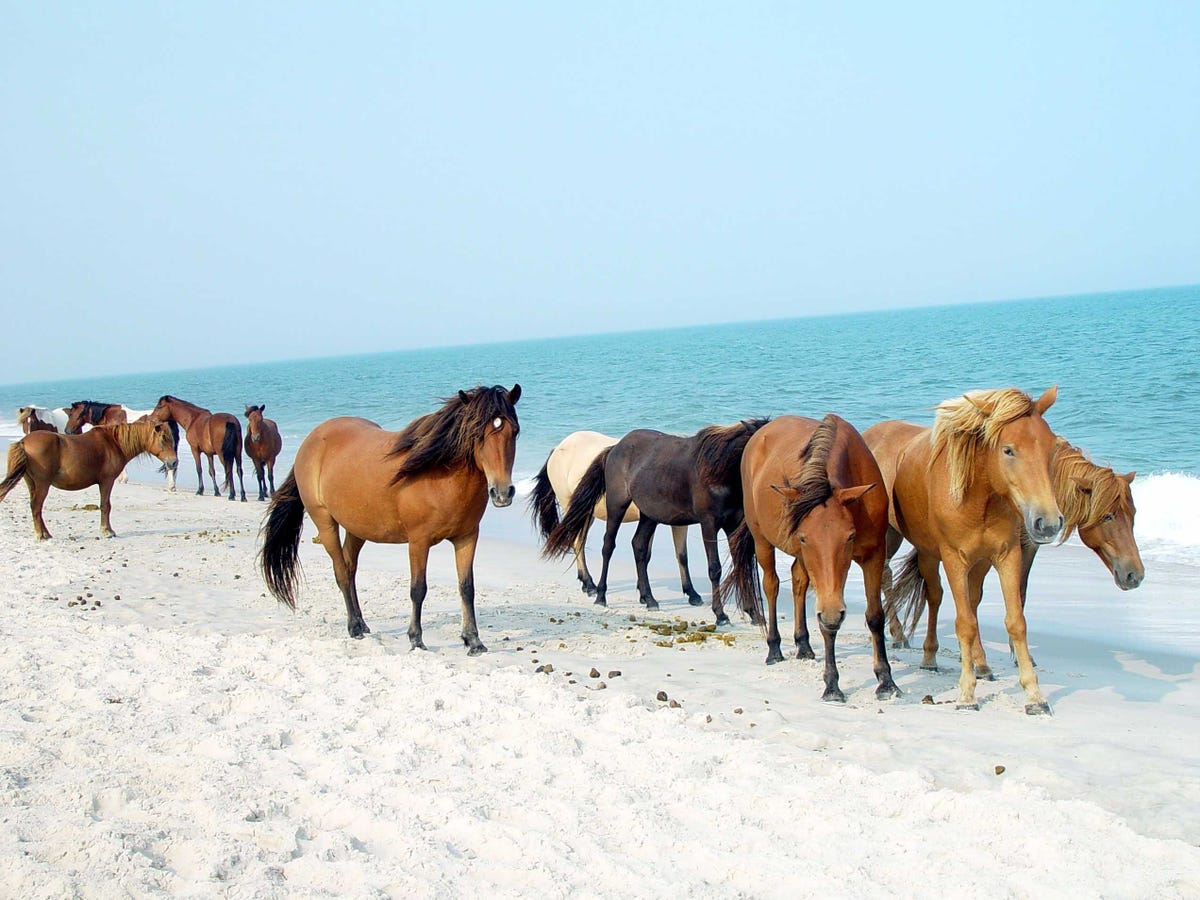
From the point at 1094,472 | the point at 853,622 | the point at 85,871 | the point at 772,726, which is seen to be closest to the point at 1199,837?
the point at 772,726

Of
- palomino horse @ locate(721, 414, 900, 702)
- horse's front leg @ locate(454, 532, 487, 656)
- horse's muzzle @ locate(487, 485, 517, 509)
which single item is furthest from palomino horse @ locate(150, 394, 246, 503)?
palomino horse @ locate(721, 414, 900, 702)

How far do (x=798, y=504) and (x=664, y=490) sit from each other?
3416mm

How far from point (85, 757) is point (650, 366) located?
65858 millimetres

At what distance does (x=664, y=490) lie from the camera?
29.7 feet

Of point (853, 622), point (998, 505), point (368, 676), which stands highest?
point (998, 505)

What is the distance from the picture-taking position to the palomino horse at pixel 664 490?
852 cm

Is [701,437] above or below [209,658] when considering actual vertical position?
above

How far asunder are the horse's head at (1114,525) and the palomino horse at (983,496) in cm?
67

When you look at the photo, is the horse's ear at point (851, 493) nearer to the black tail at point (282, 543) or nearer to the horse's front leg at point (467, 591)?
the horse's front leg at point (467, 591)

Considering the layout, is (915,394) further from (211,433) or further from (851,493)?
(851,493)

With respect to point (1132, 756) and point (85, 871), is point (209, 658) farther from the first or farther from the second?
point (1132, 756)

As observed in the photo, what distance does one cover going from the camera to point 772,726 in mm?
5207

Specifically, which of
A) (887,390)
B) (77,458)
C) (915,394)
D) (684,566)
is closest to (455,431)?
(684,566)

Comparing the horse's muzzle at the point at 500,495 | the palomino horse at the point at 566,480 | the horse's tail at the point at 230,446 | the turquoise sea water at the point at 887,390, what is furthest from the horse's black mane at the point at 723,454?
the horse's tail at the point at 230,446
